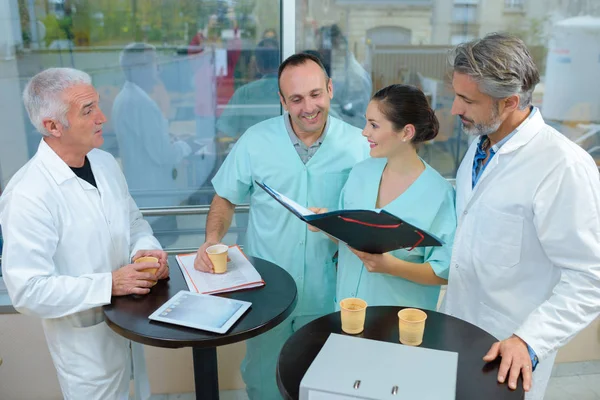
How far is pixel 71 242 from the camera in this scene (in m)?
1.72

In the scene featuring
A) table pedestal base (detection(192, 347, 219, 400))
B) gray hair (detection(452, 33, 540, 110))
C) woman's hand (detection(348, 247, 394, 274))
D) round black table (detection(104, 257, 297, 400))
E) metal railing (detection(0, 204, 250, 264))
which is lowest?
table pedestal base (detection(192, 347, 219, 400))

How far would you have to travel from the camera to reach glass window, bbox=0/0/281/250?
2793mm

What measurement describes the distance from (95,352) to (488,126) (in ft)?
4.71

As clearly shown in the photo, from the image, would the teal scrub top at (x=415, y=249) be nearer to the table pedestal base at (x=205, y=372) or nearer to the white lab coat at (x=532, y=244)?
the white lab coat at (x=532, y=244)

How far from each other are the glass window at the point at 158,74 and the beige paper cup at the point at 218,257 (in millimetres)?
1272

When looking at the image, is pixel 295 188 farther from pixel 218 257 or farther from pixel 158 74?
pixel 158 74

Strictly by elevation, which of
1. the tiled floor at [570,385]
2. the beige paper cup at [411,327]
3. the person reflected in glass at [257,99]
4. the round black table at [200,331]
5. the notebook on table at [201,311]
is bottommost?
the tiled floor at [570,385]

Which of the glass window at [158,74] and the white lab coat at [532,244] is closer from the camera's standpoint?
the white lab coat at [532,244]

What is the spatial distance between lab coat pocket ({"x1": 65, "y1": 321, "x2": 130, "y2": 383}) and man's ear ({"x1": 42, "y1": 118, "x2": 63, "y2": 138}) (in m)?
0.63

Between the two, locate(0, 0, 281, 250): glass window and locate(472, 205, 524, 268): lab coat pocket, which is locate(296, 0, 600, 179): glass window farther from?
locate(472, 205, 524, 268): lab coat pocket

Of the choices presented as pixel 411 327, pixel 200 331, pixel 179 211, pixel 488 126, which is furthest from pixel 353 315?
pixel 179 211

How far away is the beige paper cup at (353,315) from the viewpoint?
1461 mm

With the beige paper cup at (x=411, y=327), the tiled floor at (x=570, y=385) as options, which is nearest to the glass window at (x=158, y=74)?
the tiled floor at (x=570, y=385)

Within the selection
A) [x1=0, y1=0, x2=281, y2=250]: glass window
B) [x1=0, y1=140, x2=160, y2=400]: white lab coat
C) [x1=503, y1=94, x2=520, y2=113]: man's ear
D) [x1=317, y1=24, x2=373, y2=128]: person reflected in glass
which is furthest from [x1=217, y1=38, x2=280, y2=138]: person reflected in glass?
[x1=503, y1=94, x2=520, y2=113]: man's ear
